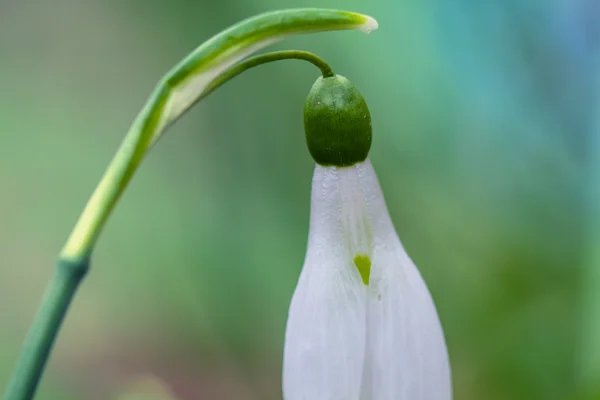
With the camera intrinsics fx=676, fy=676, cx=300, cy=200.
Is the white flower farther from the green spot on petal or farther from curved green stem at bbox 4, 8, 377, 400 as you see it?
curved green stem at bbox 4, 8, 377, 400

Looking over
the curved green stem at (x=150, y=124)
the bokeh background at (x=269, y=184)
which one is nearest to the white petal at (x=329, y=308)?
the curved green stem at (x=150, y=124)

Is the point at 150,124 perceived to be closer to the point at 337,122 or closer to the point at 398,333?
the point at 337,122

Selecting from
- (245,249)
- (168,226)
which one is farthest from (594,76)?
(168,226)

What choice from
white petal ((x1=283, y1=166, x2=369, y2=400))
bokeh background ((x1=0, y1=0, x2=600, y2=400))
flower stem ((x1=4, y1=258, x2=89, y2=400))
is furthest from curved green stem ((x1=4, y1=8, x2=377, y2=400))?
bokeh background ((x1=0, y1=0, x2=600, y2=400))

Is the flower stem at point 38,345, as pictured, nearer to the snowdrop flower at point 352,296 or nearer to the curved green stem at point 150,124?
the curved green stem at point 150,124

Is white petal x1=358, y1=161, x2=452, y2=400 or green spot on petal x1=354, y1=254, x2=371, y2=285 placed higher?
green spot on petal x1=354, y1=254, x2=371, y2=285

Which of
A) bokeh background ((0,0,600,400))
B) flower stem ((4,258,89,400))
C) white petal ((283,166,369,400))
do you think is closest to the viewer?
flower stem ((4,258,89,400))
